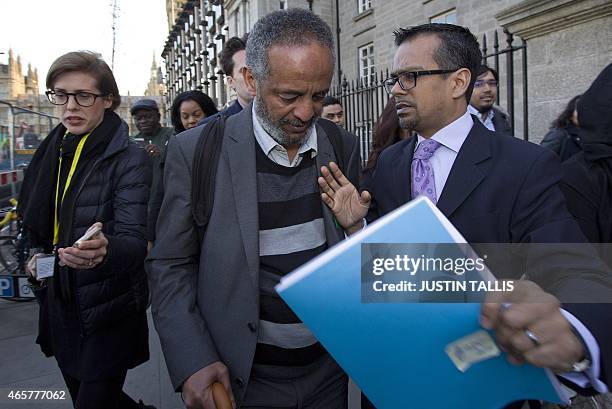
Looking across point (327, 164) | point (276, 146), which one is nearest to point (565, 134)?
point (327, 164)

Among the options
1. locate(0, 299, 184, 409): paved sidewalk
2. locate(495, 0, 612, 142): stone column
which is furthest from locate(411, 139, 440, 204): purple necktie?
locate(495, 0, 612, 142): stone column

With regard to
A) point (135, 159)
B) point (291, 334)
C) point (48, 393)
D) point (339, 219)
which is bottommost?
point (48, 393)

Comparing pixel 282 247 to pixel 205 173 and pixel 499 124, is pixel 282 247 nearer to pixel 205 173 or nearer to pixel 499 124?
pixel 205 173

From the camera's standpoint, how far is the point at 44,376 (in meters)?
3.87

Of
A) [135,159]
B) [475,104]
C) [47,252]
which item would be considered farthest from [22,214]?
[475,104]

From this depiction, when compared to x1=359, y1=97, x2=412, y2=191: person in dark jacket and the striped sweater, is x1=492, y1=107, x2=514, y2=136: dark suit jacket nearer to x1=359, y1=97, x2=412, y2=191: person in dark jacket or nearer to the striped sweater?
x1=359, y1=97, x2=412, y2=191: person in dark jacket

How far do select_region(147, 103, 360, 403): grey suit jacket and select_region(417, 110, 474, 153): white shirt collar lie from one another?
2.32 feet

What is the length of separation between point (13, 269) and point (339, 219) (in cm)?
627

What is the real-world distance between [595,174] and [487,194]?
0.75m

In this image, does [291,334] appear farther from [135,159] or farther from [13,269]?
[13,269]

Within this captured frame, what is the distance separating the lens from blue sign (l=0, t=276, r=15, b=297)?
15.0 ft

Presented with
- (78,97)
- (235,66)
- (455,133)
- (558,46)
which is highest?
(558,46)

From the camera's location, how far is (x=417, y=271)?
1044 mm

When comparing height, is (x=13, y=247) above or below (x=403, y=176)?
below
